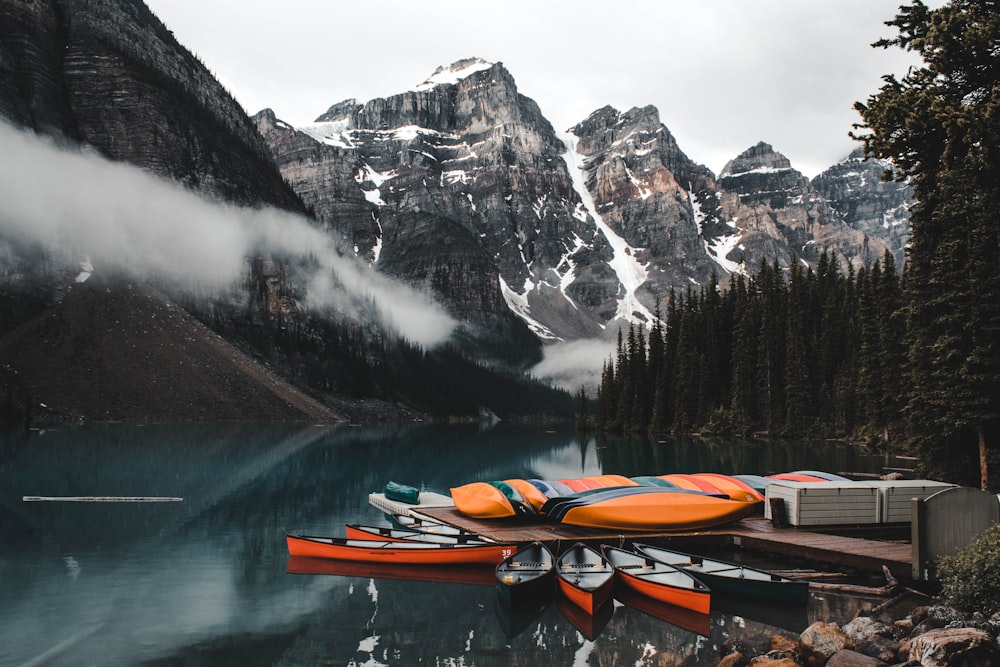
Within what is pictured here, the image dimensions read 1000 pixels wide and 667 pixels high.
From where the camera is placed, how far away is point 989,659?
38.8 feet

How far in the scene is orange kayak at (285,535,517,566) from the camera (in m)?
24.9

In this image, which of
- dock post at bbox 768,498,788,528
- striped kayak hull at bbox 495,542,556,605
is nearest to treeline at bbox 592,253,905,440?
dock post at bbox 768,498,788,528

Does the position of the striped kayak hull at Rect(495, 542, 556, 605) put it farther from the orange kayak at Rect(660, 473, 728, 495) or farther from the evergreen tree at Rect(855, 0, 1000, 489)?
the evergreen tree at Rect(855, 0, 1000, 489)

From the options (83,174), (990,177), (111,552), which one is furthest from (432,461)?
(83,174)

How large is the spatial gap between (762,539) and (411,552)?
457 inches

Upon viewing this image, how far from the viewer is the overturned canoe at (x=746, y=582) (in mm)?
19766

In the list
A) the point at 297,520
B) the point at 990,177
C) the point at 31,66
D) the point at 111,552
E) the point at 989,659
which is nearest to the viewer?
the point at 989,659

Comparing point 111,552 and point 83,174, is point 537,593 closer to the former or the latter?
point 111,552

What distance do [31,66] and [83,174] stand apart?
27685mm

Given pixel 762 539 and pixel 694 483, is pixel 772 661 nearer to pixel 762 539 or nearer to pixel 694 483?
pixel 762 539

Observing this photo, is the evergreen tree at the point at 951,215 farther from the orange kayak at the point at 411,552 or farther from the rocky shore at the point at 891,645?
the orange kayak at the point at 411,552

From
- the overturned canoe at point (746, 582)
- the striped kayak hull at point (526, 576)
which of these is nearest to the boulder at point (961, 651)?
the overturned canoe at point (746, 582)

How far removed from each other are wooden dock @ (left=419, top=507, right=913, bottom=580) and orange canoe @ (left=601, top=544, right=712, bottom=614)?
3066 millimetres

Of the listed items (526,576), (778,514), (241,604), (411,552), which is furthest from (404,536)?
(778,514)
